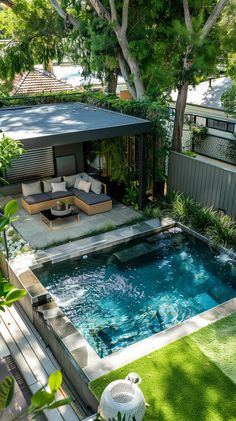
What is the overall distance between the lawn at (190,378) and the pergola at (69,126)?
6120 millimetres

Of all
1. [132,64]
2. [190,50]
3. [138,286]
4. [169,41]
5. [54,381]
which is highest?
[169,41]

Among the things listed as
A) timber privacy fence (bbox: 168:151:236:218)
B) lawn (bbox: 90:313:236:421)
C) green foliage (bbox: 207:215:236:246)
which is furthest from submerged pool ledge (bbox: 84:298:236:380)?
timber privacy fence (bbox: 168:151:236:218)

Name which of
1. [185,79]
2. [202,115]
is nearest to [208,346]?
[185,79]

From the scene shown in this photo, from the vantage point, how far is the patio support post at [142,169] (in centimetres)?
1162

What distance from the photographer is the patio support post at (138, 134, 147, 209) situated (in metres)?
11.6

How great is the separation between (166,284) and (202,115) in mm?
12669

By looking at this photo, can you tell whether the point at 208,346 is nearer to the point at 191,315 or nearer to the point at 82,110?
the point at 191,315

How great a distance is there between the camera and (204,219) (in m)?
11.0

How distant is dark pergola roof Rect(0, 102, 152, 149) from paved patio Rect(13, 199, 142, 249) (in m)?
2.64

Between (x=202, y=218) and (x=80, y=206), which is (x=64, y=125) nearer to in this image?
(x=80, y=206)

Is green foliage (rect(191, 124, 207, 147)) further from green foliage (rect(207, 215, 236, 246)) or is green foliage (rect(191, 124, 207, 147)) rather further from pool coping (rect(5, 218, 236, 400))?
pool coping (rect(5, 218, 236, 400))

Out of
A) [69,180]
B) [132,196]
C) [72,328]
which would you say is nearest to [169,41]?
[132,196]

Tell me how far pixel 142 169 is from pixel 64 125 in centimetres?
287

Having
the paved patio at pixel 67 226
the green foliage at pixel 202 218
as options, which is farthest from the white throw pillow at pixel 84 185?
the green foliage at pixel 202 218
